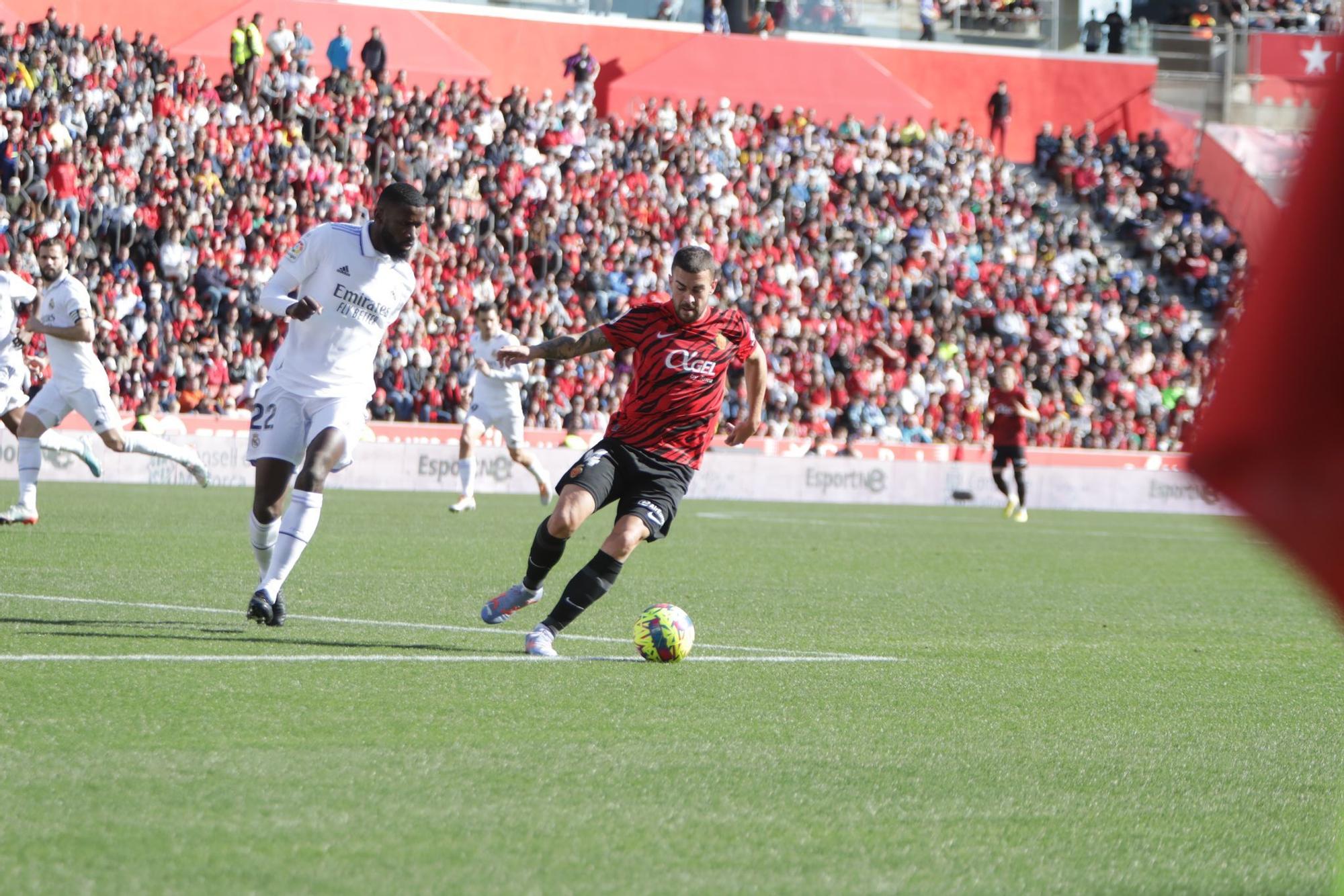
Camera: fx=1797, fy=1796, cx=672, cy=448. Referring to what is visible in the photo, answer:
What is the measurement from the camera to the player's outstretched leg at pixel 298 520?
866 cm

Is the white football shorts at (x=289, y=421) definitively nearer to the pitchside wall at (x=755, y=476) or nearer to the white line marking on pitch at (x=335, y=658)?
the white line marking on pitch at (x=335, y=658)

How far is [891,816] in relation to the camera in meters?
4.83

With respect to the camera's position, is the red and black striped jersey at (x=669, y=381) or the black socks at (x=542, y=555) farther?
the red and black striped jersey at (x=669, y=381)

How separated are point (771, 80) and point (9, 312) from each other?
26212mm

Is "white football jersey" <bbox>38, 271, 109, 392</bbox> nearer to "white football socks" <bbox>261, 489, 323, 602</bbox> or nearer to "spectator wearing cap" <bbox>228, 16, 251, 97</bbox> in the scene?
"white football socks" <bbox>261, 489, 323, 602</bbox>

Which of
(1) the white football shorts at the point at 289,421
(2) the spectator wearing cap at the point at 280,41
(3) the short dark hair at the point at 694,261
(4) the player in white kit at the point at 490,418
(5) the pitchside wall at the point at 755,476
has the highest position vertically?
(2) the spectator wearing cap at the point at 280,41

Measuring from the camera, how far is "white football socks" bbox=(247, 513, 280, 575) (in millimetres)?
9188

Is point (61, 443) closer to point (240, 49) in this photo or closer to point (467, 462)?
point (467, 462)

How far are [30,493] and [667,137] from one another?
2165 cm

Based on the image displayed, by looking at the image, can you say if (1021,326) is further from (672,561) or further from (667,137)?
(672,561)

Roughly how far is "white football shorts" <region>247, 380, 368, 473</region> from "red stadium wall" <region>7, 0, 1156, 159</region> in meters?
25.9

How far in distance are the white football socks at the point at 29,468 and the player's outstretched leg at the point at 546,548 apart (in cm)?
745

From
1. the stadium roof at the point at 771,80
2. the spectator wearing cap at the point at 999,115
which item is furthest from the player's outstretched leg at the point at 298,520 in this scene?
the spectator wearing cap at the point at 999,115

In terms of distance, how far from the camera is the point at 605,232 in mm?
32188
